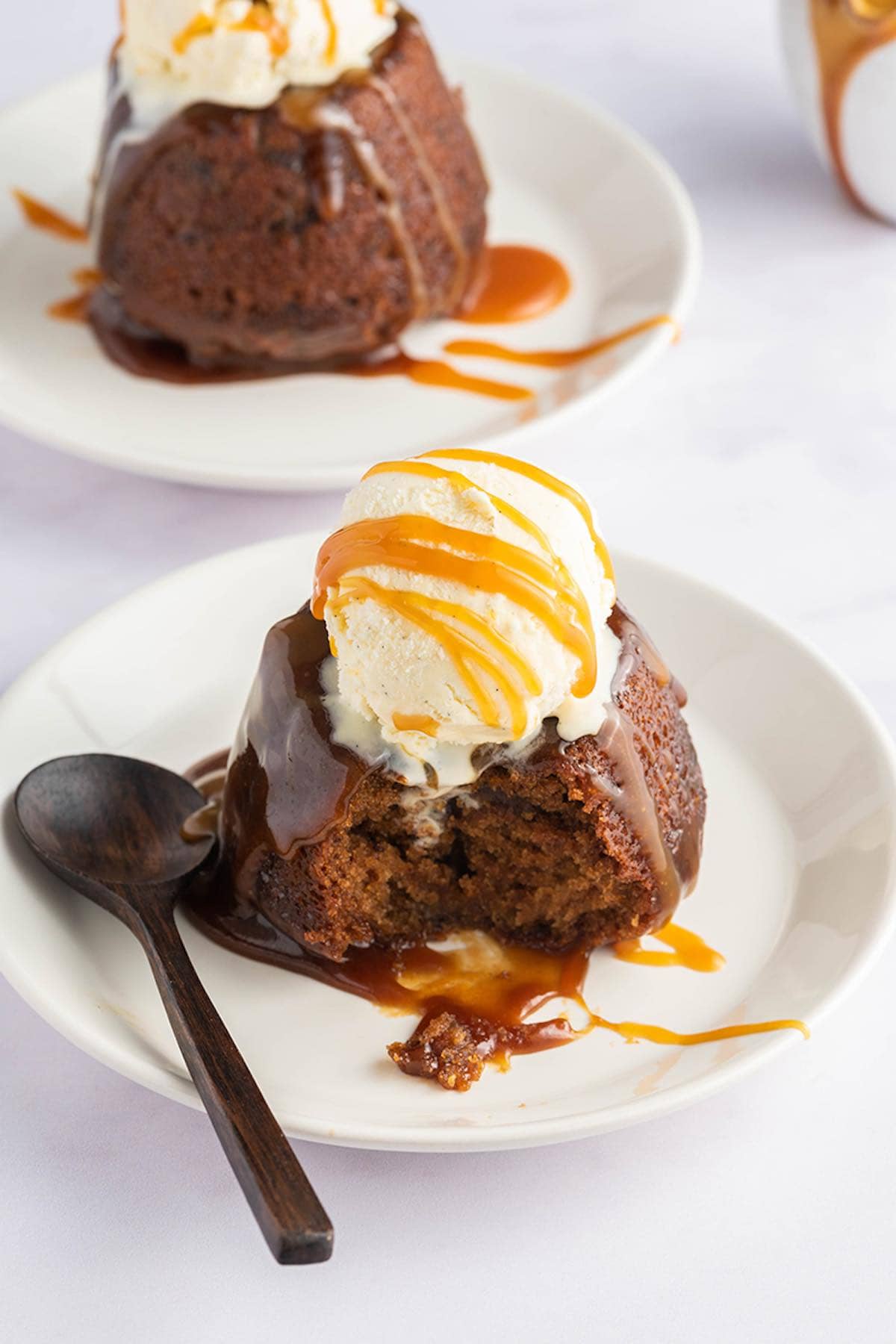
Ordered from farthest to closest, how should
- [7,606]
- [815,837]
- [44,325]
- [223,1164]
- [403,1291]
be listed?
[44,325], [7,606], [815,837], [223,1164], [403,1291]

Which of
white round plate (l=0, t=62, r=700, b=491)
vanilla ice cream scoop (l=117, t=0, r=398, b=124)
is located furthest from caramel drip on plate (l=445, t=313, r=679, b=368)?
vanilla ice cream scoop (l=117, t=0, r=398, b=124)

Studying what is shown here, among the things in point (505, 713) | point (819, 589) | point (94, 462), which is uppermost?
point (505, 713)

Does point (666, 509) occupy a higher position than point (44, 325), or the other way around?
point (44, 325)

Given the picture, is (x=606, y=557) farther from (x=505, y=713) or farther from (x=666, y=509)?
(x=666, y=509)

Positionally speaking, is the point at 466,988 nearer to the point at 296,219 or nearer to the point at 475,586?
the point at 475,586

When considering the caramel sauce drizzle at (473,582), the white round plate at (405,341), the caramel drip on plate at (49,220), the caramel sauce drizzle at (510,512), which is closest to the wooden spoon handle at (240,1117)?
the caramel sauce drizzle at (473,582)

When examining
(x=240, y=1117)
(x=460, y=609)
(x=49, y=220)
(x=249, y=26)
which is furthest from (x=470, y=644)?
(x=49, y=220)

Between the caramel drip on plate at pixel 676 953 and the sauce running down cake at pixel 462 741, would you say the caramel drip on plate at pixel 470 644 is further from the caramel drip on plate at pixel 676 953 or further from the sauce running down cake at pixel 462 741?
the caramel drip on plate at pixel 676 953

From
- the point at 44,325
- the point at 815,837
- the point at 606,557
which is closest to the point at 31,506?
the point at 44,325
